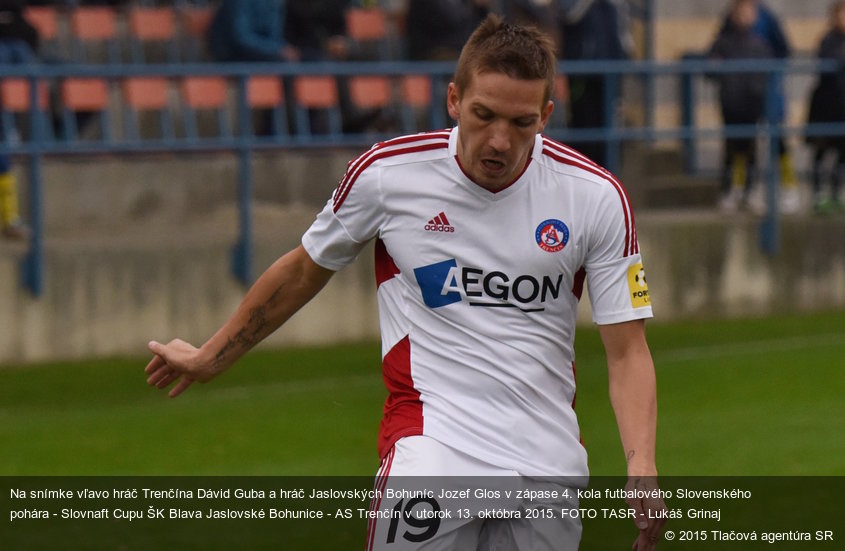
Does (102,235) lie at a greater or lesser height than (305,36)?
lesser

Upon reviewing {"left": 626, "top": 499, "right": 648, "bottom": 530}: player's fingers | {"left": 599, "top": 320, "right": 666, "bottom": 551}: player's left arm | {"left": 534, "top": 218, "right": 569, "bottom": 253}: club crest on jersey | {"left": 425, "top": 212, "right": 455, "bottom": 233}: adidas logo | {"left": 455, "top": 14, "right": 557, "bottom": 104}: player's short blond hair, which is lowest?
{"left": 626, "top": 499, "right": 648, "bottom": 530}: player's fingers

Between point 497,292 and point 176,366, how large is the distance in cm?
102

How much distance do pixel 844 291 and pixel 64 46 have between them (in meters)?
7.76

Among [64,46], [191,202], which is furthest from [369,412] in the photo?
[64,46]

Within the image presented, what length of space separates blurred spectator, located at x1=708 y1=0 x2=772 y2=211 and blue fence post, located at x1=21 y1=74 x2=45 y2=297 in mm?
6675

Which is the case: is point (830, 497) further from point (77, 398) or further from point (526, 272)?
point (77, 398)

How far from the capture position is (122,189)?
1399cm

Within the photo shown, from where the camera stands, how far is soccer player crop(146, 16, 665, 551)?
163 inches

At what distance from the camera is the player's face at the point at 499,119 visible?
409cm

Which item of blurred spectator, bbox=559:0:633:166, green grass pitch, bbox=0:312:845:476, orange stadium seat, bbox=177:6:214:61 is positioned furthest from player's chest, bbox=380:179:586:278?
orange stadium seat, bbox=177:6:214:61

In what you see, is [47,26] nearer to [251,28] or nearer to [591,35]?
[251,28]

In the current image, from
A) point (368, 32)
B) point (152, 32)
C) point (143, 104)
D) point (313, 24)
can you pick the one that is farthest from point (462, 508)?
point (368, 32)

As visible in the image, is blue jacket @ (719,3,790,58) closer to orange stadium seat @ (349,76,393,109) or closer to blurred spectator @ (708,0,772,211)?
blurred spectator @ (708,0,772,211)

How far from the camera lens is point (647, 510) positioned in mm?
4020
